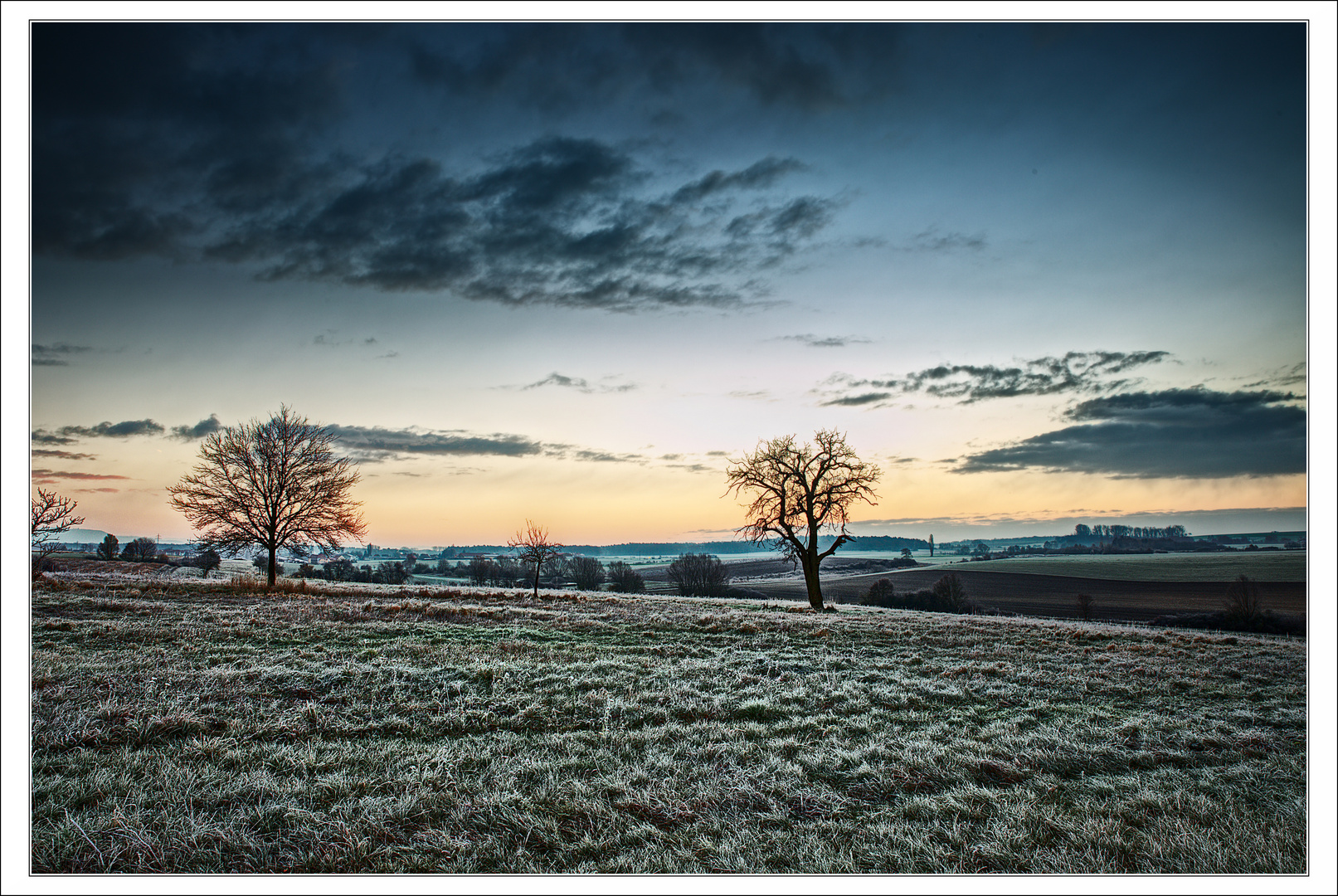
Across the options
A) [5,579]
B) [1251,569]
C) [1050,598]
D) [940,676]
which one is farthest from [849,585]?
[5,579]

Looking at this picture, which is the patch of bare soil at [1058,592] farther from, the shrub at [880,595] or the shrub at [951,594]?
the shrub at [880,595]

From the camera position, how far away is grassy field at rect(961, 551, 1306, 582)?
155ft

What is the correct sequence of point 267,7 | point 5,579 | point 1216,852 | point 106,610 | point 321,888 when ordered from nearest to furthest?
point 321,888, point 1216,852, point 5,579, point 267,7, point 106,610

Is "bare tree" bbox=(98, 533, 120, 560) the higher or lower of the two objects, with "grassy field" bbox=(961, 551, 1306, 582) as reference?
higher

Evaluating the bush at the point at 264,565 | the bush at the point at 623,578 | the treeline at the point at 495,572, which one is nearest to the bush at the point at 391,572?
the treeline at the point at 495,572

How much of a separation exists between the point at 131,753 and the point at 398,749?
2.51 m

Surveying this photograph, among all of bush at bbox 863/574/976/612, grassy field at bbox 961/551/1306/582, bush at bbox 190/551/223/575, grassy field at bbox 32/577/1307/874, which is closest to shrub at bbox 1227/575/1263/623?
grassy field at bbox 961/551/1306/582

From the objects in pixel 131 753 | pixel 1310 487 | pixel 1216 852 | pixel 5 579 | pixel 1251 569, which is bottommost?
pixel 1251 569

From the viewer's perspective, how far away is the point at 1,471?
17.5 ft

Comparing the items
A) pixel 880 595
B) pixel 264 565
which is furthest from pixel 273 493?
pixel 880 595

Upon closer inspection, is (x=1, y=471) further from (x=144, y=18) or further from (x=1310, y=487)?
(x=1310, y=487)

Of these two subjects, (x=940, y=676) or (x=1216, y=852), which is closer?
(x=1216, y=852)

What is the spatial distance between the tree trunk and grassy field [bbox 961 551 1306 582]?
26.0 m

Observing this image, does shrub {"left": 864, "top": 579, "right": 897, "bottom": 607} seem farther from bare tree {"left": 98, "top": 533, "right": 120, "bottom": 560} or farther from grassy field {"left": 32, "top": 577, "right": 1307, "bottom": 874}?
bare tree {"left": 98, "top": 533, "right": 120, "bottom": 560}
